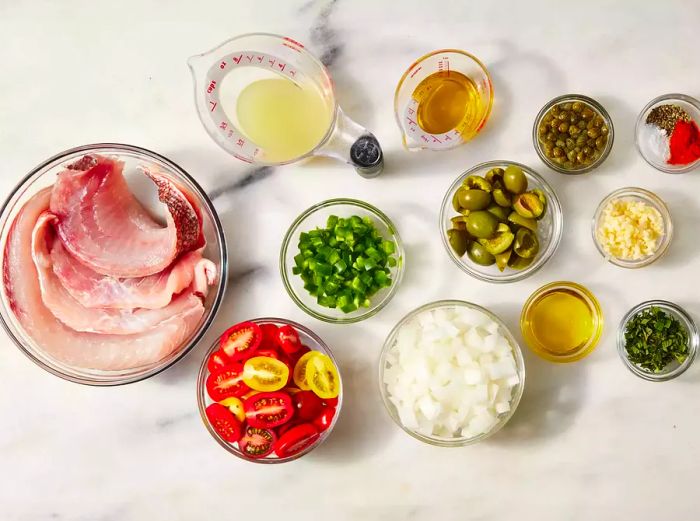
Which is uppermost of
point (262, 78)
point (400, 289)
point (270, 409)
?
point (262, 78)

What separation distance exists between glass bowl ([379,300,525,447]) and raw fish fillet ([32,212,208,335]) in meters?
0.54

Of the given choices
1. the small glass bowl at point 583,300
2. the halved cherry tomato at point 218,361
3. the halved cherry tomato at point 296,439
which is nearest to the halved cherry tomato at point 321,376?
the halved cherry tomato at point 296,439

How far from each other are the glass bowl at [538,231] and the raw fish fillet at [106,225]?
717 millimetres

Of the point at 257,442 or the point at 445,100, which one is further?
the point at 445,100

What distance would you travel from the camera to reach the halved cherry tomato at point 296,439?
1.80m

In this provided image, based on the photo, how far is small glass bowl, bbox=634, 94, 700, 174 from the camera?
1.90 metres

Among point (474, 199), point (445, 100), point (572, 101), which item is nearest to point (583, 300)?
point (474, 199)

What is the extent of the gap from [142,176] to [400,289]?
837 millimetres

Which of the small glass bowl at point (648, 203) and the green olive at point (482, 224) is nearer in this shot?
the green olive at point (482, 224)

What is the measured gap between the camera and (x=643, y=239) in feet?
6.07

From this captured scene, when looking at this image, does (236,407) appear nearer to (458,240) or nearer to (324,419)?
(324,419)

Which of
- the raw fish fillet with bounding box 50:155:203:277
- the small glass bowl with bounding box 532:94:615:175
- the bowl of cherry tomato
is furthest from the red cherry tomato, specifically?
the small glass bowl with bounding box 532:94:615:175

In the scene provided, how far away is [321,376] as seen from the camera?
1824 millimetres

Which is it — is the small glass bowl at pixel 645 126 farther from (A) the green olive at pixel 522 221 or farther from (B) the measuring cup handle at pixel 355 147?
(B) the measuring cup handle at pixel 355 147
